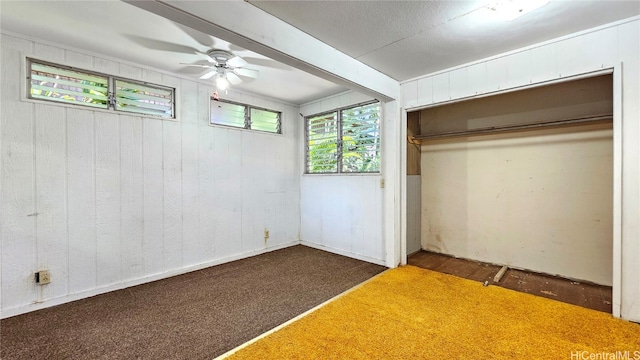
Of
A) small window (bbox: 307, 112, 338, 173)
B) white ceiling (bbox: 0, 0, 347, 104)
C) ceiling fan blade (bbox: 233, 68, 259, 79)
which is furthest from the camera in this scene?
small window (bbox: 307, 112, 338, 173)

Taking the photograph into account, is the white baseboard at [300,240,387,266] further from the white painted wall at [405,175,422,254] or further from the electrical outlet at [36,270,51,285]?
the electrical outlet at [36,270,51,285]

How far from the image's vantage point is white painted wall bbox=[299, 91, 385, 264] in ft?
12.2

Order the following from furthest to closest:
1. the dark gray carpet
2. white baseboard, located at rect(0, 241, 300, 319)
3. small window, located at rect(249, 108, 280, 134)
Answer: small window, located at rect(249, 108, 280, 134) → white baseboard, located at rect(0, 241, 300, 319) → the dark gray carpet

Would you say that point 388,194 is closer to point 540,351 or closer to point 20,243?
point 540,351

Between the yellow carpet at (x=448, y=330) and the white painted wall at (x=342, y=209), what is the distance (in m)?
1.20

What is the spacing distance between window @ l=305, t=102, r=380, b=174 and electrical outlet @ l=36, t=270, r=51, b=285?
3352 millimetres

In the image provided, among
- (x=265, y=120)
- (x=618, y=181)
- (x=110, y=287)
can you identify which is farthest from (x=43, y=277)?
(x=618, y=181)

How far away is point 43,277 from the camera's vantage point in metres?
2.42

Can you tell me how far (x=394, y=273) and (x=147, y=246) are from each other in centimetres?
289

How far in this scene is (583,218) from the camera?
112 inches

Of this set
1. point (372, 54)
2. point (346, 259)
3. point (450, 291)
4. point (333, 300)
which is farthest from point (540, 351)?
point (372, 54)

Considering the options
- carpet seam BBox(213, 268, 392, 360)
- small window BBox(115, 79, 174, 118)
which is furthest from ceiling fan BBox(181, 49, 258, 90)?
carpet seam BBox(213, 268, 392, 360)

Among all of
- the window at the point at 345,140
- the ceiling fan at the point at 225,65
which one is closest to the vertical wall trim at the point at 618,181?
the window at the point at 345,140

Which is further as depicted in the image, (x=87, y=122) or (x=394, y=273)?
(x=394, y=273)
